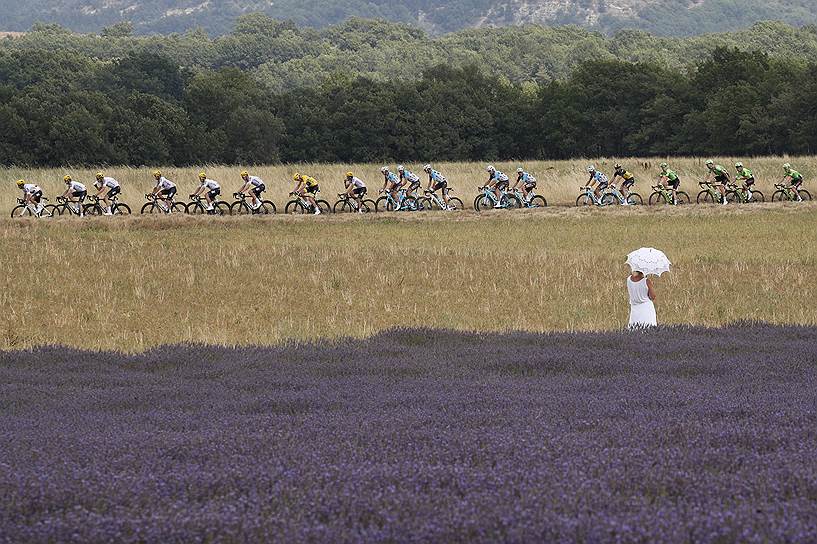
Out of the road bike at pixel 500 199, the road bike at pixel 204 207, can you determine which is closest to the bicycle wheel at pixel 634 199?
the road bike at pixel 500 199

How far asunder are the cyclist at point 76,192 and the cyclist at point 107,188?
58cm

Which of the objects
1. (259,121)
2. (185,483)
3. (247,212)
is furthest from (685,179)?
(185,483)

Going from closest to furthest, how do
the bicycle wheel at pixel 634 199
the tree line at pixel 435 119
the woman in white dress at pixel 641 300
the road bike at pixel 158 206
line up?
the woman in white dress at pixel 641 300
the road bike at pixel 158 206
the bicycle wheel at pixel 634 199
the tree line at pixel 435 119

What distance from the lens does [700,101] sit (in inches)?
3816

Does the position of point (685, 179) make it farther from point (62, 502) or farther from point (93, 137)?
point (62, 502)

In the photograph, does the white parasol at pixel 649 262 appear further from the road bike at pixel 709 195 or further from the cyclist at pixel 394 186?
the road bike at pixel 709 195

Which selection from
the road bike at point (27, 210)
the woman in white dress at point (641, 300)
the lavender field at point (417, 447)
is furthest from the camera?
the road bike at point (27, 210)

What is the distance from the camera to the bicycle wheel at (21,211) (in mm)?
45844

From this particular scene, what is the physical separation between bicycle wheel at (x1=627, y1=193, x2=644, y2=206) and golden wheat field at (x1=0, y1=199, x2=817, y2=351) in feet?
26.7

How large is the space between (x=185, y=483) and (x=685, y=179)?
176 feet

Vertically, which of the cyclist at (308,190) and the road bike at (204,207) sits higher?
the cyclist at (308,190)

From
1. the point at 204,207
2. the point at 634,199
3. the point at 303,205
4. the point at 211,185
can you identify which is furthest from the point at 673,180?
the point at 204,207

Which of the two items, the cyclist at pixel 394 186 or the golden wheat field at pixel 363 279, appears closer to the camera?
the golden wheat field at pixel 363 279

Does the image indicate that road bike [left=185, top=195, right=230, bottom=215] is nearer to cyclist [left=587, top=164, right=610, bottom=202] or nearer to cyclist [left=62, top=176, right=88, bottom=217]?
cyclist [left=62, top=176, right=88, bottom=217]
